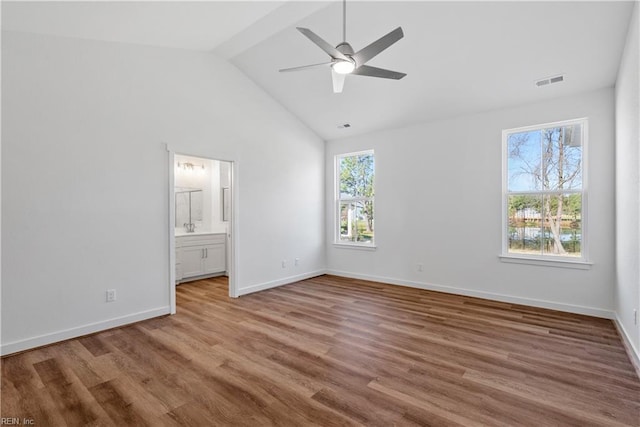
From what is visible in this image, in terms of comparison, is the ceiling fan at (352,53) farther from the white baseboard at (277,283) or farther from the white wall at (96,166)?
the white baseboard at (277,283)

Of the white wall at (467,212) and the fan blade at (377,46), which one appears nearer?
the fan blade at (377,46)

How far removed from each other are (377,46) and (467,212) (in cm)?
310

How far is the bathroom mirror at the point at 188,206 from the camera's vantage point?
6.57 m

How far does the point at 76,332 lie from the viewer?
3.26m

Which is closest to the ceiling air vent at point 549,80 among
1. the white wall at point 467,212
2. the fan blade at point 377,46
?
the white wall at point 467,212

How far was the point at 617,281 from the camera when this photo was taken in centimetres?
356

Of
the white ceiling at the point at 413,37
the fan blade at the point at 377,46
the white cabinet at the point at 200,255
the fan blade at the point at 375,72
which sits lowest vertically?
the white cabinet at the point at 200,255

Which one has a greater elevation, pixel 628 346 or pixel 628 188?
pixel 628 188

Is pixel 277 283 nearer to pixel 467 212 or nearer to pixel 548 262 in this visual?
pixel 467 212

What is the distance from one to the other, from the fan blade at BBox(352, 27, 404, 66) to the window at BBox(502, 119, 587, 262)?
2822 mm

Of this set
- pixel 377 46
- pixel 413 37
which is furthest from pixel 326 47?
pixel 413 37

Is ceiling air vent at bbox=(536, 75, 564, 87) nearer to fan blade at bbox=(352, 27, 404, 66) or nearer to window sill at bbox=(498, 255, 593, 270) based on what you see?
window sill at bbox=(498, 255, 593, 270)

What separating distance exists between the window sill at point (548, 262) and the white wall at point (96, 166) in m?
3.77

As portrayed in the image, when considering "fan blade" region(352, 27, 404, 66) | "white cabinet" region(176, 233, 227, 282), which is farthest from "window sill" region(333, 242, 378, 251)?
"fan blade" region(352, 27, 404, 66)
